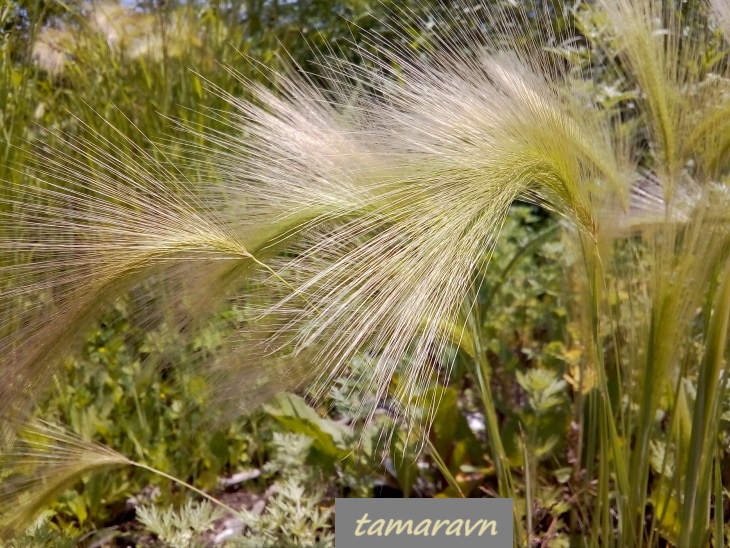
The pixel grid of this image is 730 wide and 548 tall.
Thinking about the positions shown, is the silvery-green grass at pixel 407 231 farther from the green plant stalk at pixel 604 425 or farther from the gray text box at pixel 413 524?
the gray text box at pixel 413 524

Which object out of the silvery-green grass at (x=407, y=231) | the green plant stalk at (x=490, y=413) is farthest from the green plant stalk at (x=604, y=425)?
the green plant stalk at (x=490, y=413)

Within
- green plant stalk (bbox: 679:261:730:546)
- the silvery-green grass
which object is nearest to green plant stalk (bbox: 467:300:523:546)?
the silvery-green grass

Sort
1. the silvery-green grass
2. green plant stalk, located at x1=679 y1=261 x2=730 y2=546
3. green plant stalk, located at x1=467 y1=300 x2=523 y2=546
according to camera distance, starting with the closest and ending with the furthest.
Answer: the silvery-green grass
green plant stalk, located at x1=679 y1=261 x2=730 y2=546
green plant stalk, located at x1=467 y1=300 x2=523 y2=546

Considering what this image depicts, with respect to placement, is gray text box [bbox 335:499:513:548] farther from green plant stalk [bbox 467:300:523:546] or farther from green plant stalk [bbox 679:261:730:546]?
green plant stalk [bbox 679:261:730:546]

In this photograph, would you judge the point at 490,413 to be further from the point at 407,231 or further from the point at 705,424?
the point at 407,231

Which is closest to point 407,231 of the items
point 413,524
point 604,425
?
point 413,524

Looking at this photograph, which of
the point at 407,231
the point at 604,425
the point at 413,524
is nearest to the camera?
the point at 407,231

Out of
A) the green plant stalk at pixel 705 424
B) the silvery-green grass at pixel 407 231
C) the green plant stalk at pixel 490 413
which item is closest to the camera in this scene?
the silvery-green grass at pixel 407 231

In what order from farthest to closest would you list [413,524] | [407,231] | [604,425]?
[604,425]
[413,524]
[407,231]

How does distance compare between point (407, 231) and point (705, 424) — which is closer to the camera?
point (407, 231)

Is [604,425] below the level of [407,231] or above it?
below
